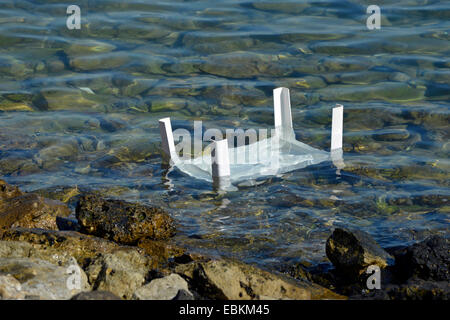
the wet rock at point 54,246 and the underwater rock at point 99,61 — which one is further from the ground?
the underwater rock at point 99,61

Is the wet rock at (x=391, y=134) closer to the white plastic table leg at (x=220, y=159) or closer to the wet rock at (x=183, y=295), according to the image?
the white plastic table leg at (x=220, y=159)

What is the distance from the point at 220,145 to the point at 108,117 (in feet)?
12.4

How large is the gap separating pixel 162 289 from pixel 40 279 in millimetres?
849

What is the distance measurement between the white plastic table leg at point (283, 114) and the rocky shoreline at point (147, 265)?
8.02ft

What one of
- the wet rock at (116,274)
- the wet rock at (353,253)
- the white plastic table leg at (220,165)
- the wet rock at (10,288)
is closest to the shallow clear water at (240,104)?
the white plastic table leg at (220,165)

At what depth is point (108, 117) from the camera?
9.81m

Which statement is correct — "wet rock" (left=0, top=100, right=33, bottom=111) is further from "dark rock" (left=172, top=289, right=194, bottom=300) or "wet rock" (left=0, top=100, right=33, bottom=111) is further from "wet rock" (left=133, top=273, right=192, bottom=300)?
"dark rock" (left=172, top=289, right=194, bottom=300)

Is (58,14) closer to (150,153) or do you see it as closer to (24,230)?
(150,153)

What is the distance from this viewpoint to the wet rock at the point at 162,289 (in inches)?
169

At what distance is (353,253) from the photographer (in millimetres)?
5254

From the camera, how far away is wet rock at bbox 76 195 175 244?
555 cm

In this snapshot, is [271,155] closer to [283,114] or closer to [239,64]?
[283,114]

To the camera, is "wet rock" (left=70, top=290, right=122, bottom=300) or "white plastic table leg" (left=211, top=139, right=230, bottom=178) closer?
"wet rock" (left=70, top=290, right=122, bottom=300)

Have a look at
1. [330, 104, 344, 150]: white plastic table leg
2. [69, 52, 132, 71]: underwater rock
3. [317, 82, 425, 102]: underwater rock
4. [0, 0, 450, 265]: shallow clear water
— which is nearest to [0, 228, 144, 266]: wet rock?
[0, 0, 450, 265]: shallow clear water
